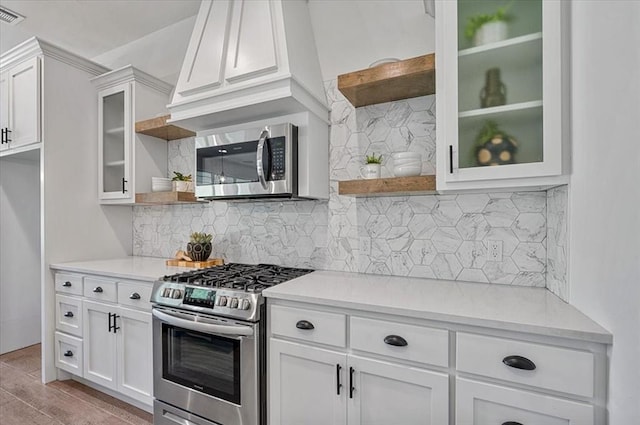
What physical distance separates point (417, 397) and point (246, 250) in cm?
165

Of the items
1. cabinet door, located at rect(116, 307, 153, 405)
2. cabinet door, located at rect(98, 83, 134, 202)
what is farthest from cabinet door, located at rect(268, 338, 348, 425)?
cabinet door, located at rect(98, 83, 134, 202)

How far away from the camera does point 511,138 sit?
4.62ft

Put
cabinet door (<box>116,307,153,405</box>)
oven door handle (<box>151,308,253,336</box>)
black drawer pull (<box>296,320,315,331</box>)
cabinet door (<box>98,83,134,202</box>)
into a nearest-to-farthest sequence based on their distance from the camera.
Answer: black drawer pull (<box>296,320,315,331</box>)
oven door handle (<box>151,308,253,336</box>)
cabinet door (<box>116,307,153,405</box>)
cabinet door (<box>98,83,134,202</box>)

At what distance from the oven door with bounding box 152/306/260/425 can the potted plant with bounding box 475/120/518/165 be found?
1350mm

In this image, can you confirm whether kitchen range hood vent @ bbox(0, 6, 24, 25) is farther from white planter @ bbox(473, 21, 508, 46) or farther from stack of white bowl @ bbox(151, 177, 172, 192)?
white planter @ bbox(473, 21, 508, 46)

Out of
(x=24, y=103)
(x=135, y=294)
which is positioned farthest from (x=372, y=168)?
A: (x=24, y=103)

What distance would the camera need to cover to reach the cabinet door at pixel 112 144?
2834 millimetres

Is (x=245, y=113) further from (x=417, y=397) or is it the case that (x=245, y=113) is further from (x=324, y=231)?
(x=417, y=397)

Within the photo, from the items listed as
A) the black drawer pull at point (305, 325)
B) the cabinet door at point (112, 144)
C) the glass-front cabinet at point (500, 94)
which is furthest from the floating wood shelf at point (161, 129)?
the glass-front cabinet at point (500, 94)

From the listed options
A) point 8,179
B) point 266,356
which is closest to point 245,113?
point 266,356

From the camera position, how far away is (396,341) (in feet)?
4.37

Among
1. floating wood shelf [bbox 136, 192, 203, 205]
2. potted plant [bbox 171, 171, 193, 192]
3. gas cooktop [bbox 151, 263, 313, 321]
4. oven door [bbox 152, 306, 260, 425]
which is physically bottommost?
oven door [bbox 152, 306, 260, 425]

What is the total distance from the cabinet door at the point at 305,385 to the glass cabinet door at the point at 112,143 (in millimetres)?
2174

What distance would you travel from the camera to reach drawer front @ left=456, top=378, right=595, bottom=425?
3.49 feet
